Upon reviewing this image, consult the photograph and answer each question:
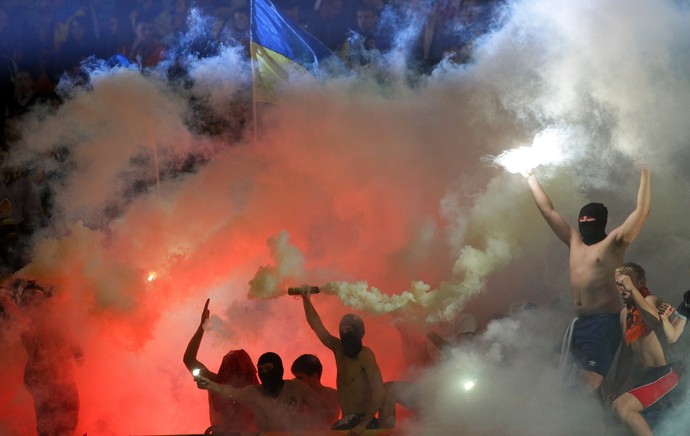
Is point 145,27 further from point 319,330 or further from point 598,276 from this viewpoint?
point 598,276

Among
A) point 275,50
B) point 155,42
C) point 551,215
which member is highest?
point 155,42

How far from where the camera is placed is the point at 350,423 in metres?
8.14

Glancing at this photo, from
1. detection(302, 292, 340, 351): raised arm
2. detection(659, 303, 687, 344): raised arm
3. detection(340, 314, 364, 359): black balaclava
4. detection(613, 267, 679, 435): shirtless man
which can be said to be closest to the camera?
detection(613, 267, 679, 435): shirtless man

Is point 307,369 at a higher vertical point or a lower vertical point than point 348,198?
lower

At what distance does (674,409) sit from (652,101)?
2719mm

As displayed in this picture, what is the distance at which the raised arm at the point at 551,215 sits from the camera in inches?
342

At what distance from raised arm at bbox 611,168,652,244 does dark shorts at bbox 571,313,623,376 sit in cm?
67

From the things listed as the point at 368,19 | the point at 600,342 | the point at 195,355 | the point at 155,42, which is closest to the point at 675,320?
the point at 600,342

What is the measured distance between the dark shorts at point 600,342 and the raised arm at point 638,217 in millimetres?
→ 667

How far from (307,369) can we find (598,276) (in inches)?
103

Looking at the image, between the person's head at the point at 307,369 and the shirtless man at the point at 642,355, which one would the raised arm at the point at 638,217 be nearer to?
the shirtless man at the point at 642,355

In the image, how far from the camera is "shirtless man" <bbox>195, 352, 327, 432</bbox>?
8383mm

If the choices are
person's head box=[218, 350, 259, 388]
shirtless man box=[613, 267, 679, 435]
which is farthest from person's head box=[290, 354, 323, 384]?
shirtless man box=[613, 267, 679, 435]

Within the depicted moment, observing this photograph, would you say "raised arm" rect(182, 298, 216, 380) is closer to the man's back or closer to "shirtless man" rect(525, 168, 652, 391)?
the man's back
